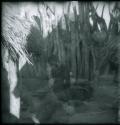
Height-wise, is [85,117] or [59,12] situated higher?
[59,12]

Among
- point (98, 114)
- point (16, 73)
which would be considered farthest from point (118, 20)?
point (16, 73)

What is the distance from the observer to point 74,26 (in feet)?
18.0

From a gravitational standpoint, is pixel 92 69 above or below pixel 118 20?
below

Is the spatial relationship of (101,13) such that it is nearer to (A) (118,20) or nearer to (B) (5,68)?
(A) (118,20)

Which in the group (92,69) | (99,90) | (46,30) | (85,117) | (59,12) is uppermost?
(59,12)

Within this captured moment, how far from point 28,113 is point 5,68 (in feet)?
3.13

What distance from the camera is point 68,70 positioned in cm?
553

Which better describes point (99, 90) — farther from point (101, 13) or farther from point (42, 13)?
point (42, 13)

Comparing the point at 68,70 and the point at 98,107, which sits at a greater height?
the point at 68,70

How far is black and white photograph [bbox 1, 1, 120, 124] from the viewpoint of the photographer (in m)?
5.44

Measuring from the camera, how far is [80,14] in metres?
5.45

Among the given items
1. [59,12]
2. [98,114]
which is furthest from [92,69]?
[59,12]

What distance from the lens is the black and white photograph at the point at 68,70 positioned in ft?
17.8

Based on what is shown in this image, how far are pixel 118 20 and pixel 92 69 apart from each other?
3.40 feet
